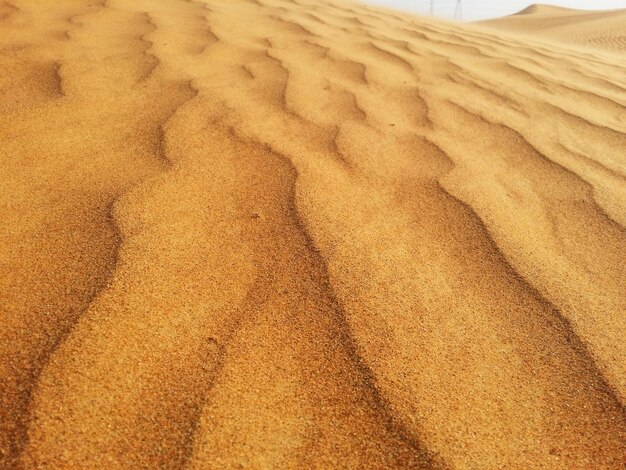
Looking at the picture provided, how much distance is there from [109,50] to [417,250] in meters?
1.69

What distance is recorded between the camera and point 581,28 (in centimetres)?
896

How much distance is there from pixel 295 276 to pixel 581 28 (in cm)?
1043

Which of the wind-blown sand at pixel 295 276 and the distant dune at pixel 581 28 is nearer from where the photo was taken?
the wind-blown sand at pixel 295 276

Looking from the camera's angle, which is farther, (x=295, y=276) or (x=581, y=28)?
(x=581, y=28)

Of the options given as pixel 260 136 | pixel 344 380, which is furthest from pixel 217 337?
pixel 260 136

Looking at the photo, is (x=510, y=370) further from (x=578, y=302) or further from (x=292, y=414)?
(x=292, y=414)

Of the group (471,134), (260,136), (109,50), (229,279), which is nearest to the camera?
(229,279)

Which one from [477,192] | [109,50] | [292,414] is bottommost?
[292,414]

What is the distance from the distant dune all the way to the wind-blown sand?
7.35 metres

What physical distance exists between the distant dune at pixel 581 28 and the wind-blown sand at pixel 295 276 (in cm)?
735

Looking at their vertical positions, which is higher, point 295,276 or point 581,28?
point 581,28

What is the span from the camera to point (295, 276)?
904 millimetres

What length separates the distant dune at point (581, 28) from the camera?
7.75 m

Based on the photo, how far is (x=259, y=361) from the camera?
2.40ft
